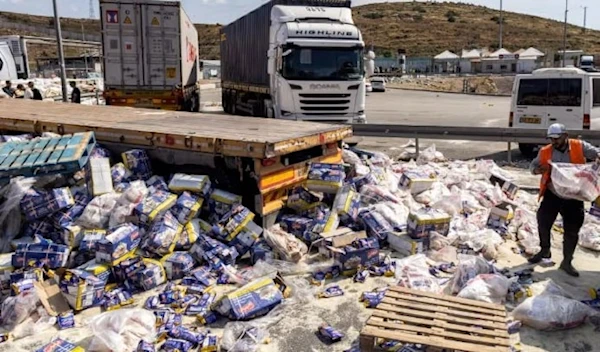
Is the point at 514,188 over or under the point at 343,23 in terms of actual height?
under

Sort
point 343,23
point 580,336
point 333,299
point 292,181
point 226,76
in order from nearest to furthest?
point 580,336
point 333,299
point 292,181
point 343,23
point 226,76

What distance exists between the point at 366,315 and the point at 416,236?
1.77m

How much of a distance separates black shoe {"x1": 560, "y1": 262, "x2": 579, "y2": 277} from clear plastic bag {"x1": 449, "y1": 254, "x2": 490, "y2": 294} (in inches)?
45.2

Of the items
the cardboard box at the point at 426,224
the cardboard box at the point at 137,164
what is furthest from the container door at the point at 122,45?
the cardboard box at the point at 426,224

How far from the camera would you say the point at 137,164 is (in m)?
7.16

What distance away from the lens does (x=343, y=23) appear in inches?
537

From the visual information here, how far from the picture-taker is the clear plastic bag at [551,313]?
4.63 metres

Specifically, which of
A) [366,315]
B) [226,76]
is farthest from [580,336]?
[226,76]

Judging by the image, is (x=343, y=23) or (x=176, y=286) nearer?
(x=176, y=286)

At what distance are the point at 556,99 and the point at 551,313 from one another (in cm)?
889

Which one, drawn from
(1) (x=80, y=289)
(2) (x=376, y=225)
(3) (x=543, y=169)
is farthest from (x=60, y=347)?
(3) (x=543, y=169)

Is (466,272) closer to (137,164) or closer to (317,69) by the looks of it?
(137,164)

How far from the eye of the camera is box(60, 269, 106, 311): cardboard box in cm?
511

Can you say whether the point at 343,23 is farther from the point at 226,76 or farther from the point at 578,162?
the point at 226,76
